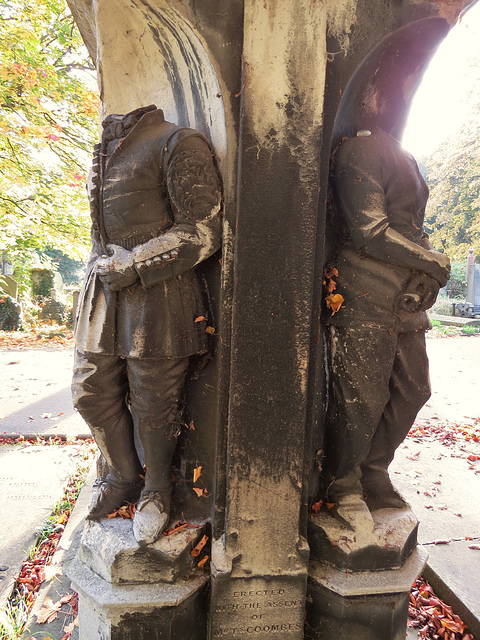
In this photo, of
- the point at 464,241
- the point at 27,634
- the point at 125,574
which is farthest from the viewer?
the point at 464,241

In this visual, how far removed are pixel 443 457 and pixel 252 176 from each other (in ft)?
12.4

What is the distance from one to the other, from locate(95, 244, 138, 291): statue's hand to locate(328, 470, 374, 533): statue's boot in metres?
1.29

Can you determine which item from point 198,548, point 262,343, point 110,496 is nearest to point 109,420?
point 110,496

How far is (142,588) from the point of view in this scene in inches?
71.2

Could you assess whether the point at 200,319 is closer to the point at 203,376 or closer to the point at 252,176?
the point at 203,376

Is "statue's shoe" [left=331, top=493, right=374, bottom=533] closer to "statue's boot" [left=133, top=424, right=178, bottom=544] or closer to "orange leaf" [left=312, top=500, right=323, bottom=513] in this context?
"orange leaf" [left=312, top=500, right=323, bottom=513]

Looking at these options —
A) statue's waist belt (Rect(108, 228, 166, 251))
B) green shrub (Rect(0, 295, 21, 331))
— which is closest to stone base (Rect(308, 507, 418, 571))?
statue's waist belt (Rect(108, 228, 166, 251))

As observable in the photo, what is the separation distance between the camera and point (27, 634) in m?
2.22

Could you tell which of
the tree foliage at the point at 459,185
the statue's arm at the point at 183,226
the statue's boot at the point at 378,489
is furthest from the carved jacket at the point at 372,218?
the tree foliage at the point at 459,185

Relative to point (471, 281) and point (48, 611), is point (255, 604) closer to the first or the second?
point (48, 611)

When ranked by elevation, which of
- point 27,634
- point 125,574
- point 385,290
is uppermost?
point 385,290

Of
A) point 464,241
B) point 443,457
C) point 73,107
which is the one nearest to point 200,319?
Answer: point 443,457

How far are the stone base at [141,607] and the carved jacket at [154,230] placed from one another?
94cm

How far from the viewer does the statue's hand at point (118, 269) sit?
1777 mm
